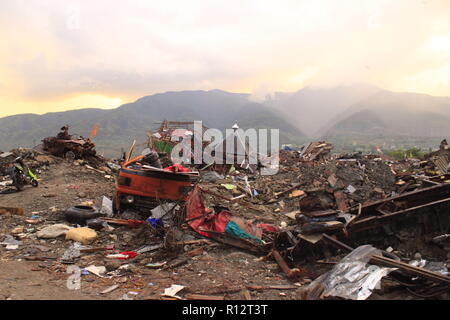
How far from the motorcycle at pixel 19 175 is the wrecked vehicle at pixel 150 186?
15.1ft

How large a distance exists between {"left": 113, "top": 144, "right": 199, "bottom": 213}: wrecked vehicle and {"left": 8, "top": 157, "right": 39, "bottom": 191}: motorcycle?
15.1 feet

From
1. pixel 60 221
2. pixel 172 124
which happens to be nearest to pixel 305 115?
pixel 172 124

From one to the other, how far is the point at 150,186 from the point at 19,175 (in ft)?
17.9

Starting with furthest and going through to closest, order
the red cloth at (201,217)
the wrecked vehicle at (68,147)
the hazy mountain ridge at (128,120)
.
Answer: the hazy mountain ridge at (128,120) < the wrecked vehicle at (68,147) < the red cloth at (201,217)

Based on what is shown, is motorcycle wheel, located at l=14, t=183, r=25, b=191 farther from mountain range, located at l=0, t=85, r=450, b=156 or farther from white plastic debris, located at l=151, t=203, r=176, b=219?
mountain range, located at l=0, t=85, r=450, b=156

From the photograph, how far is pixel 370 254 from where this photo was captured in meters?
4.11

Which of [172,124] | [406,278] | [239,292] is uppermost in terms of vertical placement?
[172,124]

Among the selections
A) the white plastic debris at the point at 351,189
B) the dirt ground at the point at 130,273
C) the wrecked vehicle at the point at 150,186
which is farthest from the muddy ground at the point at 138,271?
the white plastic debris at the point at 351,189

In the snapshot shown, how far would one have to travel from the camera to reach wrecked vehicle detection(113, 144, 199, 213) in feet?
22.9

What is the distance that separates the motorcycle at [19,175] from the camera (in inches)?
380

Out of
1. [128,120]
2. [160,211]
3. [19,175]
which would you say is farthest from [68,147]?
[128,120]

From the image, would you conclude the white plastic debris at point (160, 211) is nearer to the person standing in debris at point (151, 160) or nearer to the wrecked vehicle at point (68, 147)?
the person standing in debris at point (151, 160)
